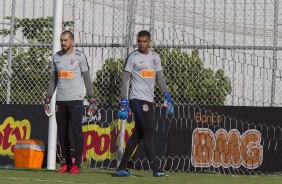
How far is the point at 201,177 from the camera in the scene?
42.4 feet

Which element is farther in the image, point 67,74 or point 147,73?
point 67,74

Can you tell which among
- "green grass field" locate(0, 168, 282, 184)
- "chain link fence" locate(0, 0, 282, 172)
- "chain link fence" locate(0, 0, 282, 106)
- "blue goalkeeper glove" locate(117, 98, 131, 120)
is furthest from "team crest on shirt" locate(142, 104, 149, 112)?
"chain link fence" locate(0, 0, 282, 106)

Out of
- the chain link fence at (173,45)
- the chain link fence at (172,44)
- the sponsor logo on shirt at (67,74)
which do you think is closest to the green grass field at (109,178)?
the sponsor logo on shirt at (67,74)

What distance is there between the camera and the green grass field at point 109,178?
11.5 metres

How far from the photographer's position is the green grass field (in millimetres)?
11516

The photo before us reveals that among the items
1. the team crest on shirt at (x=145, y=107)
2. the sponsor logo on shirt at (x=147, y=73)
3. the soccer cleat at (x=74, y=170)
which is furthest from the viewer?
the soccer cleat at (x=74, y=170)

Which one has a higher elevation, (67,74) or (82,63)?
(82,63)

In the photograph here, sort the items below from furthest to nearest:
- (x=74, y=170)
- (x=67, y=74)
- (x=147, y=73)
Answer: (x=67, y=74)
(x=74, y=170)
(x=147, y=73)

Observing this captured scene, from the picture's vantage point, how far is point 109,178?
477 inches

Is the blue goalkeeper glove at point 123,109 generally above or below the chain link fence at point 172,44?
below

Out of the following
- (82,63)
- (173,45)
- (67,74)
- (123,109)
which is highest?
(173,45)

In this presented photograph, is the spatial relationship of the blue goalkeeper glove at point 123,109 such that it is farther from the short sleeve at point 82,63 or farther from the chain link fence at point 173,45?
the chain link fence at point 173,45

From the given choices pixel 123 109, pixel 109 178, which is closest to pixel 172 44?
pixel 123 109

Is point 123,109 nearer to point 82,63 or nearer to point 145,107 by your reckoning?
point 145,107
